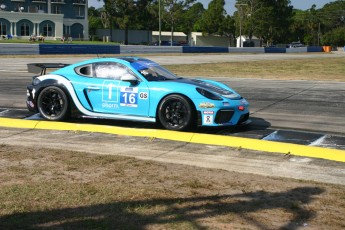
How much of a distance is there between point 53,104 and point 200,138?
9.81ft

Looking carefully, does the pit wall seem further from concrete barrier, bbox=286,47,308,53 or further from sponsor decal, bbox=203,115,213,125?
sponsor decal, bbox=203,115,213,125

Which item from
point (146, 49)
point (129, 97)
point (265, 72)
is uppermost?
point (146, 49)

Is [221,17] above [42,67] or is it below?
above

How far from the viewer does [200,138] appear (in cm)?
757

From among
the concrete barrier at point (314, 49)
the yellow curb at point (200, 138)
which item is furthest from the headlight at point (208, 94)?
→ the concrete barrier at point (314, 49)

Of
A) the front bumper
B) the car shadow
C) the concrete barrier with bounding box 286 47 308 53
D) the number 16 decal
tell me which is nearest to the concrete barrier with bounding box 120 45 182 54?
the concrete barrier with bounding box 286 47 308 53

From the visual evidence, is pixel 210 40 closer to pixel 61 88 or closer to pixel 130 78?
pixel 61 88

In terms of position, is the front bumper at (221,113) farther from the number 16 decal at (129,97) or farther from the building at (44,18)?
the building at (44,18)

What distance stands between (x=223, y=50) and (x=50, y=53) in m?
23.1

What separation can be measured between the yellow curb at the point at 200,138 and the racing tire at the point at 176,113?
18 centimetres

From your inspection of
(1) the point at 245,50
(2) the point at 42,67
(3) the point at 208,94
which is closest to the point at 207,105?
(3) the point at 208,94

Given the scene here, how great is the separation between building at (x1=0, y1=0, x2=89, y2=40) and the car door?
7501 cm

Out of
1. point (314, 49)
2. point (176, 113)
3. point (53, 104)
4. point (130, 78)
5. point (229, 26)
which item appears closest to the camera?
point (176, 113)

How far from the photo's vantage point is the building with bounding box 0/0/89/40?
79688 millimetres
